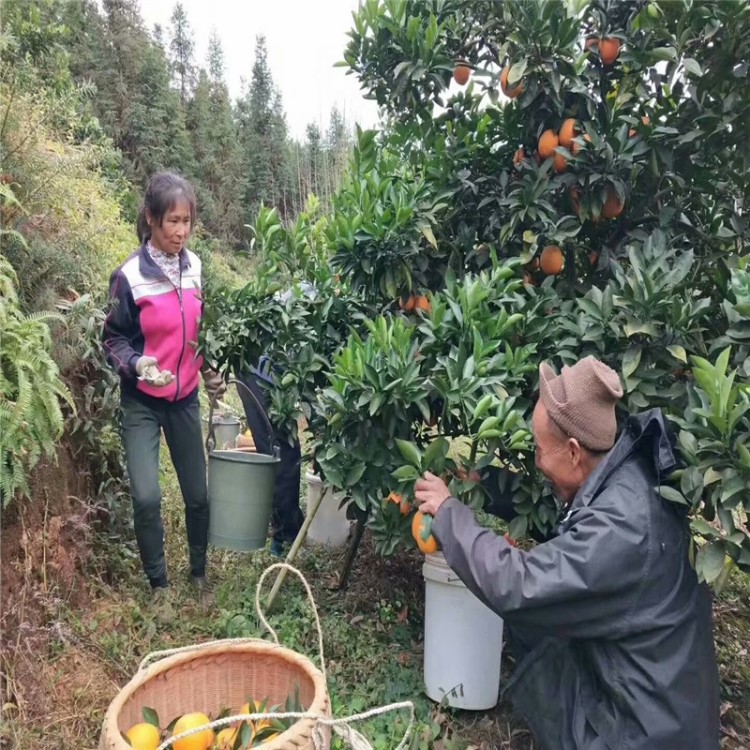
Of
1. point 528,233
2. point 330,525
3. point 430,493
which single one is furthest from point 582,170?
point 330,525

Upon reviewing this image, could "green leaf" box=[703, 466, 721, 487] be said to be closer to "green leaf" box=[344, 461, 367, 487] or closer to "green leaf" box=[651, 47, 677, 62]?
"green leaf" box=[344, 461, 367, 487]

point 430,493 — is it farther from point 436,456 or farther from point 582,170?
point 582,170

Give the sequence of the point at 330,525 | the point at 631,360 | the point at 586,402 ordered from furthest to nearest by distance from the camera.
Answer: the point at 330,525
the point at 631,360
the point at 586,402

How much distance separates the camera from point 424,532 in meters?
2.16

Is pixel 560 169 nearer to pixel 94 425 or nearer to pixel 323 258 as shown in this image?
pixel 323 258

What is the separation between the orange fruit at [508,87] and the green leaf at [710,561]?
1766 mm

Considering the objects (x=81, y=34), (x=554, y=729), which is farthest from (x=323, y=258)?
(x=81, y=34)

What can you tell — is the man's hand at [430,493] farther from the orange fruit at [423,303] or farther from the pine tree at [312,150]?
the pine tree at [312,150]

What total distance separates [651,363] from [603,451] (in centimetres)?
52

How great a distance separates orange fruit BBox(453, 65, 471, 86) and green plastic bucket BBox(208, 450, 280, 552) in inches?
71.6

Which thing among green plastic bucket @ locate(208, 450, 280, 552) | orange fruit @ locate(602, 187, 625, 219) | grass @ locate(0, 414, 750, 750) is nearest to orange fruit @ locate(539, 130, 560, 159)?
orange fruit @ locate(602, 187, 625, 219)

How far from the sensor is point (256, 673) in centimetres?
230

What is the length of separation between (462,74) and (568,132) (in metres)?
0.53

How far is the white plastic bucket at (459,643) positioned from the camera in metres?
2.69
